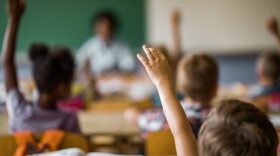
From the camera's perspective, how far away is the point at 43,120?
2.47 metres

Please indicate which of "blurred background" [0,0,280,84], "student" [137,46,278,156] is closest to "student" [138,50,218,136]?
"student" [137,46,278,156]

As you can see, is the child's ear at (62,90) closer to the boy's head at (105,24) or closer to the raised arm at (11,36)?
the raised arm at (11,36)

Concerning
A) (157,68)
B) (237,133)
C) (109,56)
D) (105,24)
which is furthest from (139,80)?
(237,133)

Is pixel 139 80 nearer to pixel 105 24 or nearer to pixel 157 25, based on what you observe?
pixel 105 24

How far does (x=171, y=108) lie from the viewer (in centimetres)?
154

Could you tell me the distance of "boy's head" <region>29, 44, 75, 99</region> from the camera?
2.58 meters

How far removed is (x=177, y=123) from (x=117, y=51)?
5321mm

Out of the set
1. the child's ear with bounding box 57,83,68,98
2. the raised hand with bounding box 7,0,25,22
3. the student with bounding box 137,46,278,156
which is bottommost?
the child's ear with bounding box 57,83,68,98

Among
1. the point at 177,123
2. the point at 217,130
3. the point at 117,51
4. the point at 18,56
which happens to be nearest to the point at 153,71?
the point at 177,123

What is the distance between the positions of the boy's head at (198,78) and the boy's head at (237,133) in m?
1.23

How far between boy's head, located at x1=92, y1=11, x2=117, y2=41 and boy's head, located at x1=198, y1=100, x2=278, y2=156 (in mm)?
5561

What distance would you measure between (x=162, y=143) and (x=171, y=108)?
71cm

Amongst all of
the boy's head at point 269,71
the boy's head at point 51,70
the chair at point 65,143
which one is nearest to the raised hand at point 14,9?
the boy's head at point 51,70

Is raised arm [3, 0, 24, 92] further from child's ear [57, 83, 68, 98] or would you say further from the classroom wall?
the classroom wall
